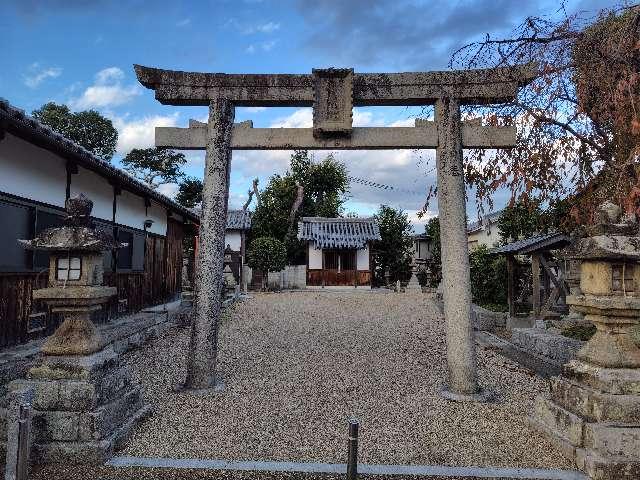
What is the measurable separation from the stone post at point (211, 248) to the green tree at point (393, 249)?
24228 mm

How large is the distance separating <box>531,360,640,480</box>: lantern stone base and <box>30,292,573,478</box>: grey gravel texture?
226 millimetres

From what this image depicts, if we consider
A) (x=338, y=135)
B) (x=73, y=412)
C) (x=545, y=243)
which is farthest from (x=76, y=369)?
(x=545, y=243)

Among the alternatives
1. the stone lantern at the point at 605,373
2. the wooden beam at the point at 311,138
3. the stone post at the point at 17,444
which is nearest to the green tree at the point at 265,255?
the wooden beam at the point at 311,138

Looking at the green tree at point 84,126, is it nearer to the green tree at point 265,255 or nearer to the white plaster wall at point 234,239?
the white plaster wall at point 234,239

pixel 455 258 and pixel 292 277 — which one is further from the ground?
pixel 455 258

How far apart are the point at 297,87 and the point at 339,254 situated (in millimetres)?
23378

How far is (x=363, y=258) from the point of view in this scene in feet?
96.2

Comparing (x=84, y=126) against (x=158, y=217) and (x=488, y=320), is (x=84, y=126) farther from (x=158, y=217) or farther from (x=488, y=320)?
(x=488, y=320)

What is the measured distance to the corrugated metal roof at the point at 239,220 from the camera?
31938 millimetres

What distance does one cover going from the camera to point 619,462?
377cm

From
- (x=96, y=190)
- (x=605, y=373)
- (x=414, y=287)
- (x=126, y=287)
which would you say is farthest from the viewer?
(x=414, y=287)

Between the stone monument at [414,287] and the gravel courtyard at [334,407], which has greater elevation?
the stone monument at [414,287]

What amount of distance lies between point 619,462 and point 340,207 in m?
34.0

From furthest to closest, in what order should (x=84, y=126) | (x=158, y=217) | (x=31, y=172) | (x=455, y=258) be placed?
(x=84, y=126), (x=158, y=217), (x=31, y=172), (x=455, y=258)
